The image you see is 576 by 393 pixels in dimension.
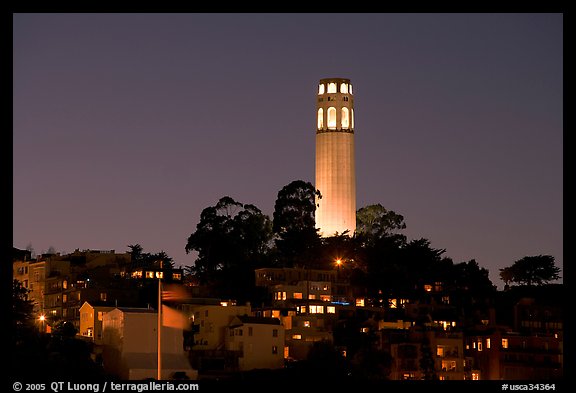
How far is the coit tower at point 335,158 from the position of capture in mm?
91500

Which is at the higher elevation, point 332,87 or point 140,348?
point 332,87

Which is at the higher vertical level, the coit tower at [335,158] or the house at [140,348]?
the coit tower at [335,158]

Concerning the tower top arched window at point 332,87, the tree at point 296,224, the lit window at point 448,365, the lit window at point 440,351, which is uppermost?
the tower top arched window at point 332,87

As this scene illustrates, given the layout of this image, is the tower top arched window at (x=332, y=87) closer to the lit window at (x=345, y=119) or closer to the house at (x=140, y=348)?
the lit window at (x=345, y=119)

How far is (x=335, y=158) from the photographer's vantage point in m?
92.9

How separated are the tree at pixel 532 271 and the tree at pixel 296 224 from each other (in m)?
13.0

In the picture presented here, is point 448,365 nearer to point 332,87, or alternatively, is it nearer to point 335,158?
point 335,158

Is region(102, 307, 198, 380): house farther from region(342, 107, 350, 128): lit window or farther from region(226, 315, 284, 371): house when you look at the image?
region(342, 107, 350, 128): lit window

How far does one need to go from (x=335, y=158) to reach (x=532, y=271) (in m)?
14.4

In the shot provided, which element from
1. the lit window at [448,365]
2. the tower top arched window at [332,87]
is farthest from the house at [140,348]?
the tower top arched window at [332,87]

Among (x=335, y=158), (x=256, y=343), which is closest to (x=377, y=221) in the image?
(x=335, y=158)
